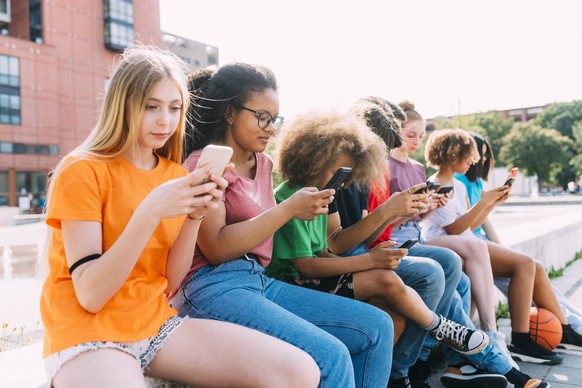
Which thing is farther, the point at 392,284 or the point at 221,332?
the point at 392,284

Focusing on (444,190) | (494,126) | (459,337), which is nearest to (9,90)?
(494,126)

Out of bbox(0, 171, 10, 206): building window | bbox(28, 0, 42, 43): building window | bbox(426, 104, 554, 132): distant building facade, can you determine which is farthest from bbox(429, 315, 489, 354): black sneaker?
bbox(426, 104, 554, 132): distant building facade

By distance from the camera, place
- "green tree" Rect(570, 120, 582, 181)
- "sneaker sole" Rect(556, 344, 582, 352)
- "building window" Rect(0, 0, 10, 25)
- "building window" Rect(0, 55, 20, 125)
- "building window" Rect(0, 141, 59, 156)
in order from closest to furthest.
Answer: "sneaker sole" Rect(556, 344, 582, 352) → "building window" Rect(0, 55, 20, 125) → "building window" Rect(0, 141, 59, 156) → "building window" Rect(0, 0, 10, 25) → "green tree" Rect(570, 120, 582, 181)

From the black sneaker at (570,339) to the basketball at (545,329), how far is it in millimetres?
204

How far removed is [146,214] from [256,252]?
79cm

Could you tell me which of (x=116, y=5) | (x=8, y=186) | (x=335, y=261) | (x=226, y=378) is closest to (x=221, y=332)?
(x=226, y=378)

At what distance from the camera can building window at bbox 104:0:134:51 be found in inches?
1855

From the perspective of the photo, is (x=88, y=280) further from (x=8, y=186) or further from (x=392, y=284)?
(x=8, y=186)

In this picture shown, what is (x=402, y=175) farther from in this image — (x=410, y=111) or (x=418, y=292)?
(x=418, y=292)

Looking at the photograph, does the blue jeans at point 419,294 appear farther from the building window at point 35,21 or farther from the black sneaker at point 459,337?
the building window at point 35,21

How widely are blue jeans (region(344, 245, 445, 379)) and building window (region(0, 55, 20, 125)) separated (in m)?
43.6

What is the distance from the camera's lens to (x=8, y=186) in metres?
40.5

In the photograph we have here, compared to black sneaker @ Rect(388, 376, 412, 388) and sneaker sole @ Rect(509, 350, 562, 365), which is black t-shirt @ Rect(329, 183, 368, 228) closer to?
black sneaker @ Rect(388, 376, 412, 388)

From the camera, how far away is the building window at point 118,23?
155 feet
